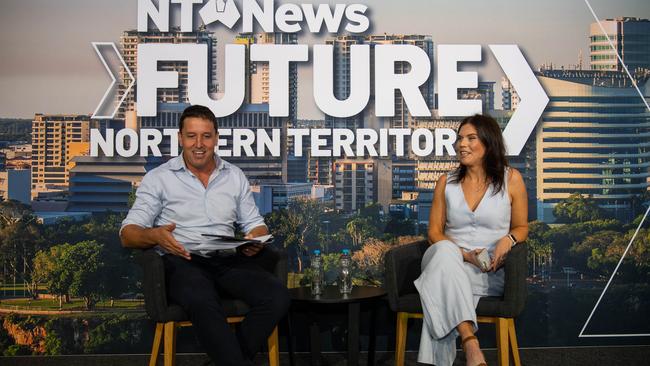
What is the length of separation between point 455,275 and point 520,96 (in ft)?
5.48

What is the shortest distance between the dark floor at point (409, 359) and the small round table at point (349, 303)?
0.18 metres

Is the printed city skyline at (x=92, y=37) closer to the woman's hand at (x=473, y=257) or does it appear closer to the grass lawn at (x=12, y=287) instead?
the grass lawn at (x=12, y=287)

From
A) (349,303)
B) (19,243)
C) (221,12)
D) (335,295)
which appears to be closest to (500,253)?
(349,303)

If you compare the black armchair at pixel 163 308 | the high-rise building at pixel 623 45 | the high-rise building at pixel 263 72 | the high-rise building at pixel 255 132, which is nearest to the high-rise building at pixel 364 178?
the high-rise building at pixel 255 132

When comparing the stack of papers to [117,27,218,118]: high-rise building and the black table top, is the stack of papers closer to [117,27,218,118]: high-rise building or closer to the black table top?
the black table top

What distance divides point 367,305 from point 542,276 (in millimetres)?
1274

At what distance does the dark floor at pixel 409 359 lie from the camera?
3.99 meters

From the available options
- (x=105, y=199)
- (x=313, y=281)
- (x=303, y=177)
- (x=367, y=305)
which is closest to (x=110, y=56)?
(x=105, y=199)

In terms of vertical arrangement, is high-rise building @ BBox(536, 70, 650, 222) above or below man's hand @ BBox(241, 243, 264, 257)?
above

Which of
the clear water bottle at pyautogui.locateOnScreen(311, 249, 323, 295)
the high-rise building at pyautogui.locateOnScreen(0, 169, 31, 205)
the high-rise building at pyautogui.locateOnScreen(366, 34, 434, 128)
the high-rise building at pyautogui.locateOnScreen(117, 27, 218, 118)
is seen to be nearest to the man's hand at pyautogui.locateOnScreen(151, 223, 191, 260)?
the clear water bottle at pyautogui.locateOnScreen(311, 249, 323, 295)

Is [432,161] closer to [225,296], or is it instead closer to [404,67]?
[404,67]

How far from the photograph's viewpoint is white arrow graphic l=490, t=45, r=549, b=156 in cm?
436

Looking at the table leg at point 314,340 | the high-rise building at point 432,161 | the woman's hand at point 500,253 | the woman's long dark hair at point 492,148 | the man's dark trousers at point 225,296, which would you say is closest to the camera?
the man's dark trousers at point 225,296

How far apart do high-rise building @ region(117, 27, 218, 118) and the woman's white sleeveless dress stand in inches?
66.3
